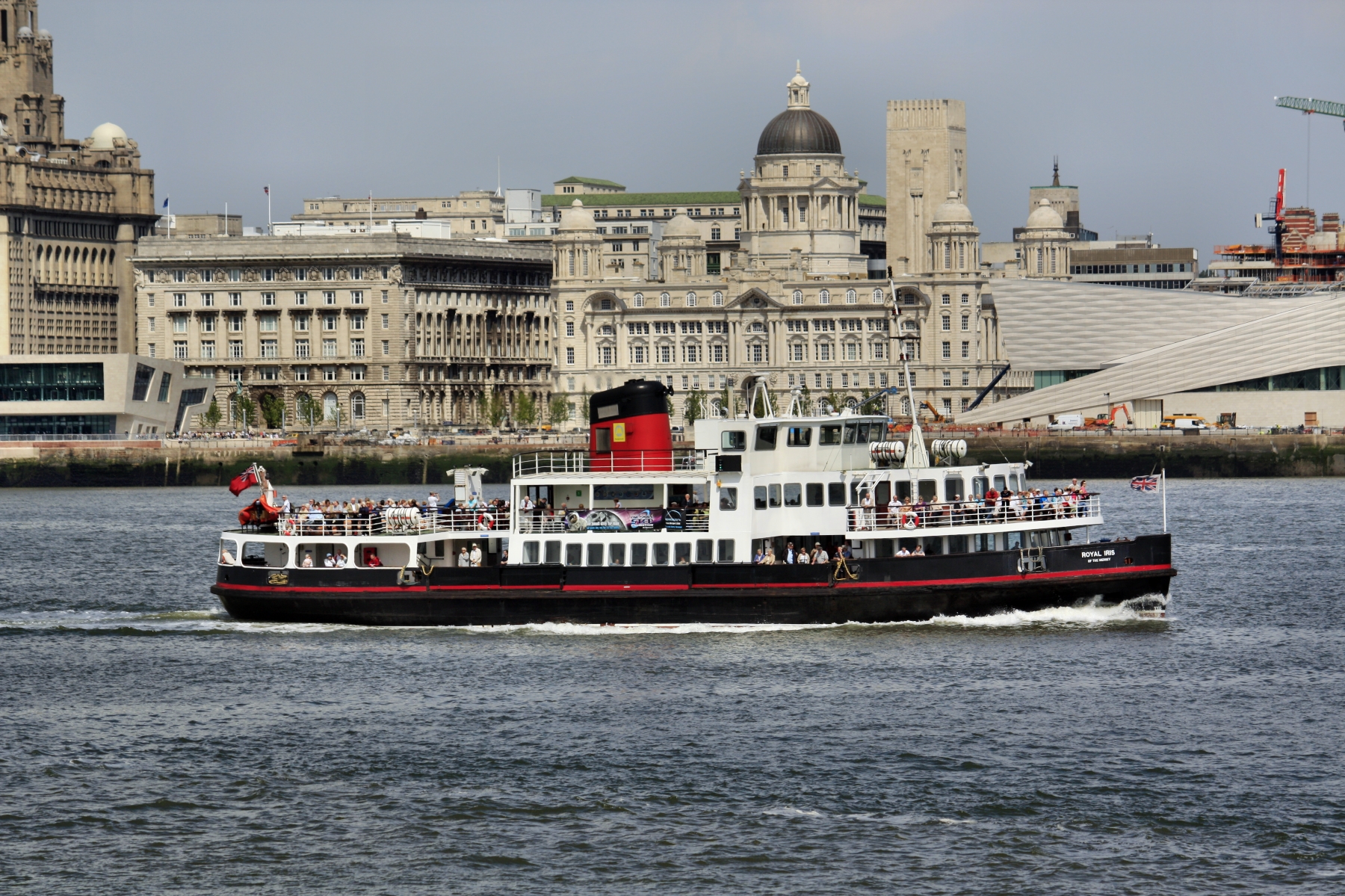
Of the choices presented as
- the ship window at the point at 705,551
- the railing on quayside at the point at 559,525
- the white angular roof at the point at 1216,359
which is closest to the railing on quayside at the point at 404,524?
the railing on quayside at the point at 559,525

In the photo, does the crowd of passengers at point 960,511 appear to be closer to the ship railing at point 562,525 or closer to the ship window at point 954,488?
the ship window at point 954,488

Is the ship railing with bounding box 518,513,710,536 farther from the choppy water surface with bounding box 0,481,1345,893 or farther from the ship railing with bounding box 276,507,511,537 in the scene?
the choppy water surface with bounding box 0,481,1345,893

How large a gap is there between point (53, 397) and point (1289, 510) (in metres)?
103

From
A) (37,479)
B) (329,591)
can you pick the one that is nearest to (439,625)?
(329,591)

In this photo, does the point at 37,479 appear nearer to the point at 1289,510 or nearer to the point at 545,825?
the point at 1289,510

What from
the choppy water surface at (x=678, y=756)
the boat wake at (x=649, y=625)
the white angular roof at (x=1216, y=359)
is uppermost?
the white angular roof at (x=1216, y=359)

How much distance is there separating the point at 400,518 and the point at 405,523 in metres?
0.21

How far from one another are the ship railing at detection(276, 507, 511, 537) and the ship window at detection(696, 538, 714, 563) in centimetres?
509

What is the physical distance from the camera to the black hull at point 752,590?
2212 inches

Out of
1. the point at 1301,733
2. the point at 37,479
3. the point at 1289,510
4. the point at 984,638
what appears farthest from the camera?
the point at 37,479

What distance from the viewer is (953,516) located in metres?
56.6

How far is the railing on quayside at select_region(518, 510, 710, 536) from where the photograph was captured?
5706 cm

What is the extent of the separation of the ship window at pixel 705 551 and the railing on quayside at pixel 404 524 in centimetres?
518

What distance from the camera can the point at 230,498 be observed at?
132750mm
